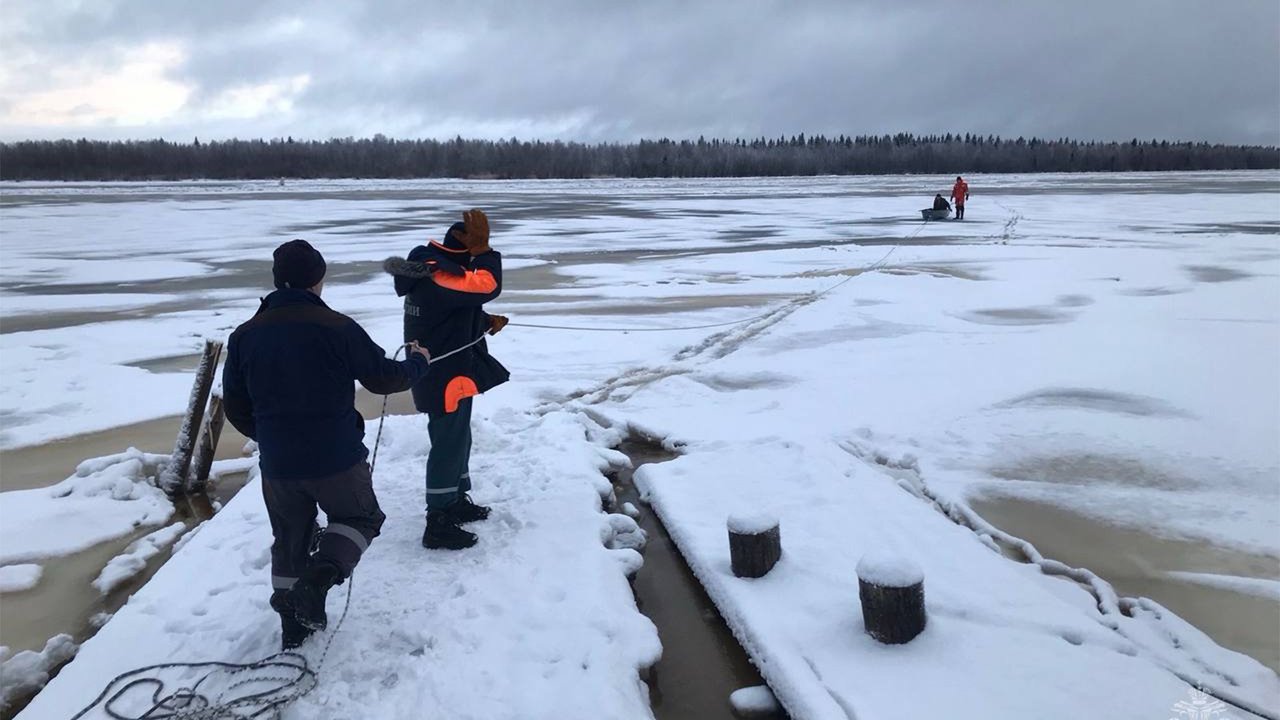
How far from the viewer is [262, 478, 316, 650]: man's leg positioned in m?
3.75

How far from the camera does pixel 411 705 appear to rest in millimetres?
3561

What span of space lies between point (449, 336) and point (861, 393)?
16.6ft

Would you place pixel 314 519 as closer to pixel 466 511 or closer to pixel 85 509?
pixel 466 511

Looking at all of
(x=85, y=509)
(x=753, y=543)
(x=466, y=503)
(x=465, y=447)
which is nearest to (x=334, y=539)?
(x=465, y=447)

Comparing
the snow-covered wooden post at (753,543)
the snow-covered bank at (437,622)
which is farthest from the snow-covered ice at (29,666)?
the snow-covered wooden post at (753,543)

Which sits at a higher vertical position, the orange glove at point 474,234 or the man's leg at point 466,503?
the orange glove at point 474,234

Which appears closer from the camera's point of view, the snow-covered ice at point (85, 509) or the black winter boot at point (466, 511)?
the black winter boot at point (466, 511)

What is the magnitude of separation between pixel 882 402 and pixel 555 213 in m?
30.1

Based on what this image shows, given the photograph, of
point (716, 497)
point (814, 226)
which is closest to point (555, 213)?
point (814, 226)

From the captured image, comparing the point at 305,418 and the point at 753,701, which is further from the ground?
the point at 305,418

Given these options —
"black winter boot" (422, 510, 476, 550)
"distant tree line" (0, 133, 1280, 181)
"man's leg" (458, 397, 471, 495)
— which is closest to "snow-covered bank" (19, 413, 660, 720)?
"black winter boot" (422, 510, 476, 550)

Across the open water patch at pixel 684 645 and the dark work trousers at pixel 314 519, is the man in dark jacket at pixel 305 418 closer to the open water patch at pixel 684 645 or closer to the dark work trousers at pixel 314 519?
the dark work trousers at pixel 314 519

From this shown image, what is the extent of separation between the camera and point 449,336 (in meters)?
4.79

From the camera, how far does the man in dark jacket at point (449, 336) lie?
464 cm
